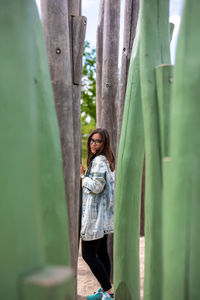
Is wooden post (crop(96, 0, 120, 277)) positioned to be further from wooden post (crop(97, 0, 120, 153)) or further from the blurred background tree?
the blurred background tree

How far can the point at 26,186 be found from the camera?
1044 mm

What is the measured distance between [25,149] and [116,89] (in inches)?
107

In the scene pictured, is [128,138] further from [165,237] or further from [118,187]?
[165,237]

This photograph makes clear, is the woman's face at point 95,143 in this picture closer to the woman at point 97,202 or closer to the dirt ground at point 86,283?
the woman at point 97,202

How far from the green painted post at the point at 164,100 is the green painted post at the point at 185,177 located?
1.06 ft

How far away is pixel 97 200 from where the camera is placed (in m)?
3.07

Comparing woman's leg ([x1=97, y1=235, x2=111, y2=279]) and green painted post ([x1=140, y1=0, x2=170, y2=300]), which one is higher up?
green painted post ([x1=140, y1=0, x2=170, y2=300])

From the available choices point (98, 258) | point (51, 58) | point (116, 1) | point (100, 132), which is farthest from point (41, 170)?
point (116, 1)

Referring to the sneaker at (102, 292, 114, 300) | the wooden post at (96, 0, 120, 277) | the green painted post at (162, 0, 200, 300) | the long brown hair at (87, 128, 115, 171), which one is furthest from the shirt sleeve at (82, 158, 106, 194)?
the green painted post at (162, 0, 200, 300)

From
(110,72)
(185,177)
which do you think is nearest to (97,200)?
(110,72)

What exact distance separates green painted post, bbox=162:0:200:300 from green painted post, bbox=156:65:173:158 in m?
0.32

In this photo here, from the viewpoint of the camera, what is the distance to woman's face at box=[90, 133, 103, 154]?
3.07 metres

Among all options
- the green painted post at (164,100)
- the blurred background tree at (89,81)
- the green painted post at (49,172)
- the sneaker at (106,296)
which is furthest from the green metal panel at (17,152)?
the blurred background tree at (89,81)

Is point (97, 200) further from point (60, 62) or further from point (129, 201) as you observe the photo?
point (60, 62)
